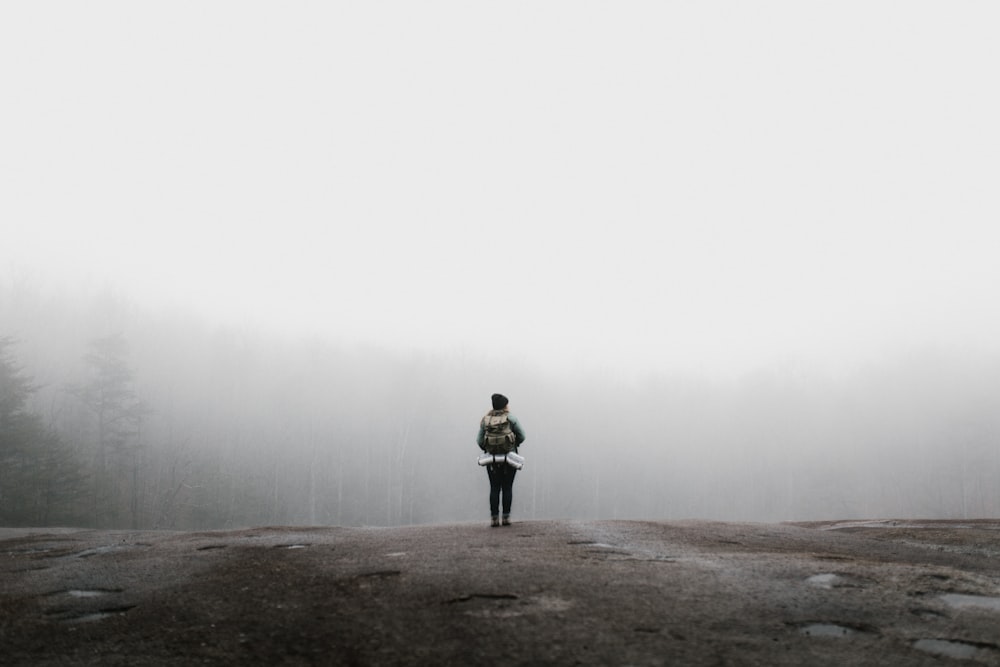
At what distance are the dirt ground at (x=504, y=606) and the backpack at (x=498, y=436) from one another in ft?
8.10

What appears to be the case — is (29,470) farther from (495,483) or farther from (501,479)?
(501,479)

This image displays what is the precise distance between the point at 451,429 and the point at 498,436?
74.0 meters

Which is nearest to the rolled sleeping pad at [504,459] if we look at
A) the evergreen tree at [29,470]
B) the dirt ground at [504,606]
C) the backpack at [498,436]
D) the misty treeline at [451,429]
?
the backpack at [498,436]

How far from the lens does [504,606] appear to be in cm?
600

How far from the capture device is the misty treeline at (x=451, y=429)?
6178 centimetres

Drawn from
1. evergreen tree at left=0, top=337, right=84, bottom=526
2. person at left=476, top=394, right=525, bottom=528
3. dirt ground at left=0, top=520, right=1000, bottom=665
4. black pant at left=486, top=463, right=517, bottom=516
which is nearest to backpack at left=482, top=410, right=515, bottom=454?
person at left=476, top=394, right=525, bottom=528

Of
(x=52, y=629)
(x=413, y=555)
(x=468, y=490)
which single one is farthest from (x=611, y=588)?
(x=468, y=490)

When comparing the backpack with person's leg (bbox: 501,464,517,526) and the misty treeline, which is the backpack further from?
the misty treeline

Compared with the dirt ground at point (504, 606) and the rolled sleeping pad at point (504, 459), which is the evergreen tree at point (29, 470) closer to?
the dirt ground at point (504, 606)

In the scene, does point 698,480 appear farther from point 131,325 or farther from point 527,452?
point 131,325

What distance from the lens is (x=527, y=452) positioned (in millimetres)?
84812

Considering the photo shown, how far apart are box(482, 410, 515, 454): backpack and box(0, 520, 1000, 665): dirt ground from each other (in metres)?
2.47

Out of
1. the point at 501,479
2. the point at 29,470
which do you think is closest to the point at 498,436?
the point at 501,479

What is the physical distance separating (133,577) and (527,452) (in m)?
78.0
